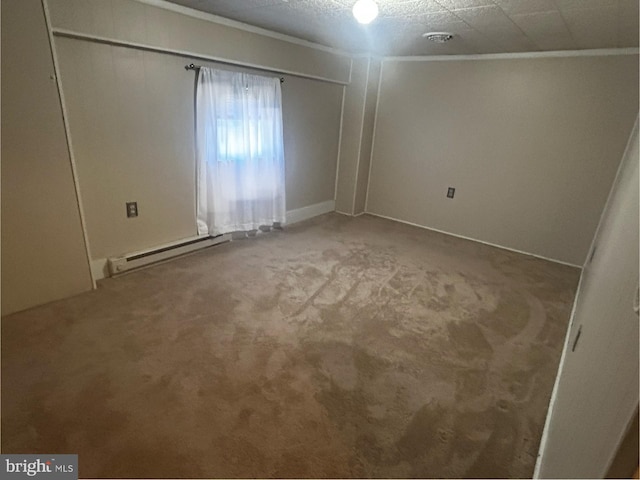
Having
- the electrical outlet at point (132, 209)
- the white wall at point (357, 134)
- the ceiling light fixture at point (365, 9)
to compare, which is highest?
the ceiling light fixture at point (365, 9)

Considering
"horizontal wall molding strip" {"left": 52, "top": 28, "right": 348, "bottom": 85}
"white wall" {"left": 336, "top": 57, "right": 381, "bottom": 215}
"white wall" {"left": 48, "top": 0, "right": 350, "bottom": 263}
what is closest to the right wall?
"white wall" {"left": 336, "top": 57, "right": 381, "bottom": 215}

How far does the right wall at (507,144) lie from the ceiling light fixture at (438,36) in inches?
35.5

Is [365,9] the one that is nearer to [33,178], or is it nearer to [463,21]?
[463,21]

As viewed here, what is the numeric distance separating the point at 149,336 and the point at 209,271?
0.92 m

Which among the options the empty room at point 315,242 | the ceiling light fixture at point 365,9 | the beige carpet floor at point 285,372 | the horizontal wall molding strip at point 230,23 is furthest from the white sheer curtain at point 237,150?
the ceiling light fixture at point 365,9

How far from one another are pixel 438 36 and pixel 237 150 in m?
2.05

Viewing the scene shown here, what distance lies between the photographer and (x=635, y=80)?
3.01 metres

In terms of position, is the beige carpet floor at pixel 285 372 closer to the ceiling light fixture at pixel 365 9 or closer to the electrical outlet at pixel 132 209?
the electrical outlet at pixel 132 209

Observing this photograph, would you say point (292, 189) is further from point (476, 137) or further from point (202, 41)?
point (476, 137)

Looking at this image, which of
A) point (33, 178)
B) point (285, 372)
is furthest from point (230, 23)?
point (285, 372)

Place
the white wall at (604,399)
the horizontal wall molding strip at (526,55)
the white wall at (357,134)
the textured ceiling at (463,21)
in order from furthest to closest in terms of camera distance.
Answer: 1. the white wall at (357,134)
2. the horizontal wall molding strip at (526,55)
3. the textured ceiling at (463,21)
4. the white wall at (604,399)

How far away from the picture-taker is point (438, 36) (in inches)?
116

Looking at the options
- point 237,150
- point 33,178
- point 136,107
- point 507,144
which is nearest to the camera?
point 33,178

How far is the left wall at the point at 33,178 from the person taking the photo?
75.6 inches
